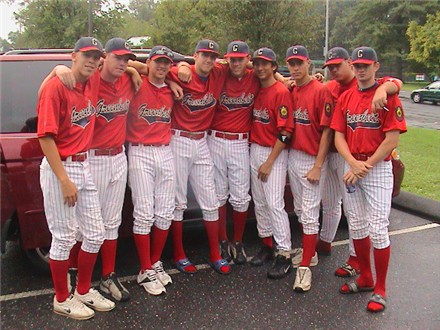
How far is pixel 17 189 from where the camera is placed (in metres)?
3.35

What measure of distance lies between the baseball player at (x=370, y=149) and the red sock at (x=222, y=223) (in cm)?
121

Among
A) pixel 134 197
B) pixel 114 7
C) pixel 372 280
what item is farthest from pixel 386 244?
pixel 114 7

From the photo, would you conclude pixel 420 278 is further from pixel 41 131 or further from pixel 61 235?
pixel 41 131

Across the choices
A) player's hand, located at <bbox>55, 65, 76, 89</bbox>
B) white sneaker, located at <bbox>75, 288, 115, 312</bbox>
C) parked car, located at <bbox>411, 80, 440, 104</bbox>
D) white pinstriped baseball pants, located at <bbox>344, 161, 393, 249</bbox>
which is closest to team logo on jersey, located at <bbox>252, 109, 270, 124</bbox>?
white pinstriped baseball pants, located at <bbox>344, 161, 393, 249</bbox>

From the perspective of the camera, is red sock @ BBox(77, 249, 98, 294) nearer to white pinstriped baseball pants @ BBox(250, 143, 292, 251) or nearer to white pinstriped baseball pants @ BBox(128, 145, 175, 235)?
white pinstriped baseball pants @ BBox(128, 145, 175, 235)

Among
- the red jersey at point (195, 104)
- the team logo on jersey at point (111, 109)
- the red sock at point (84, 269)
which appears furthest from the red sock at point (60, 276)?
the red jersey at point (195, 104)

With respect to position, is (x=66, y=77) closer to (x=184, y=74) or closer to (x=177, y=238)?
(x=184, y=74)

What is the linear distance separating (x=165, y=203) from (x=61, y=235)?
0.87 m

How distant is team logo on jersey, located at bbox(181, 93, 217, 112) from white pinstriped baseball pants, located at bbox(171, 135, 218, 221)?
0.85ft

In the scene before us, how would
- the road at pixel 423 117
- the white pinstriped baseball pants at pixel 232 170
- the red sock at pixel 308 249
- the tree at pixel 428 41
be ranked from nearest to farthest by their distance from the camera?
the red sock at pixel 308 249, the white pinstriped baseball pants at pixel 232 170, the road at pixel 423 117, the tree at pixel 428 41

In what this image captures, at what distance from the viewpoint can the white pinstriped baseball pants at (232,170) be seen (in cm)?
397

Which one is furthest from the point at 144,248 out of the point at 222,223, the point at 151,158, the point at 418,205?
the point at 418,205

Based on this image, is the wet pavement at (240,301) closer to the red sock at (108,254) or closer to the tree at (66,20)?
the red sock at (108,254)

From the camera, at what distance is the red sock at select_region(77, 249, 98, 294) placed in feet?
10.8
